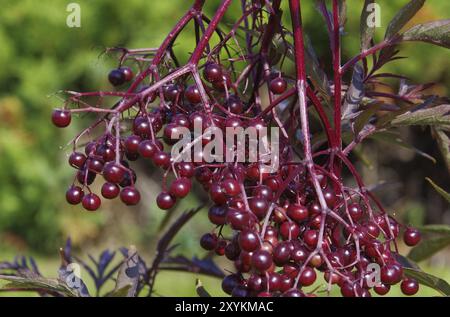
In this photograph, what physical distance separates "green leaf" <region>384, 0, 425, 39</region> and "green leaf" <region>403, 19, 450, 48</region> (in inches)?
1.1

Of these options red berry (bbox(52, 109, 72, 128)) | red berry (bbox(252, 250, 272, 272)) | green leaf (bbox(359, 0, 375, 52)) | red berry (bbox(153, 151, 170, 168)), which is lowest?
red berry (bbox(252, 250, 272, 272))

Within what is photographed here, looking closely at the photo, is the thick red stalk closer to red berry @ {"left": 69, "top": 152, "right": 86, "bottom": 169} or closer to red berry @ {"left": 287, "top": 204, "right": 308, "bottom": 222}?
red berry @ {"left": 287, "top": 204, "right": 308, "bottom": 222}

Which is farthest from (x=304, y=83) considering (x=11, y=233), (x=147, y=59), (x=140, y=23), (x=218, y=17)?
(x=11, y=233)

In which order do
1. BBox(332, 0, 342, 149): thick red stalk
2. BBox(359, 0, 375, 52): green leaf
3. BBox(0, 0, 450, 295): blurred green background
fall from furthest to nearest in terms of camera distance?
BBox(0, 0, 450, 295): blurred green background, BBox(359, 0, 375, 52): green leaf, BBox(332, 0, 342, 149): thick red stalk

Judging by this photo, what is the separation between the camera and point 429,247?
1323 millimetres

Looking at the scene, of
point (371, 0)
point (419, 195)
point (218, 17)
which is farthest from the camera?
point (419, 195)

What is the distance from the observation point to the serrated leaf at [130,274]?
102cm

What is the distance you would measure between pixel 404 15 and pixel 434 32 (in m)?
0.06

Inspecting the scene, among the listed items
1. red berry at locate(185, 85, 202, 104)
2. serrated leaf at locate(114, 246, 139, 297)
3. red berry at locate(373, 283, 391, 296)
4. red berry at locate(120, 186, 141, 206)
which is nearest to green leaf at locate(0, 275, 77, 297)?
serrated leaf at locate(114, 246, 139, 297)

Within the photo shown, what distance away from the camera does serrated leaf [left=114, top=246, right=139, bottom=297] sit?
3.33 feet
